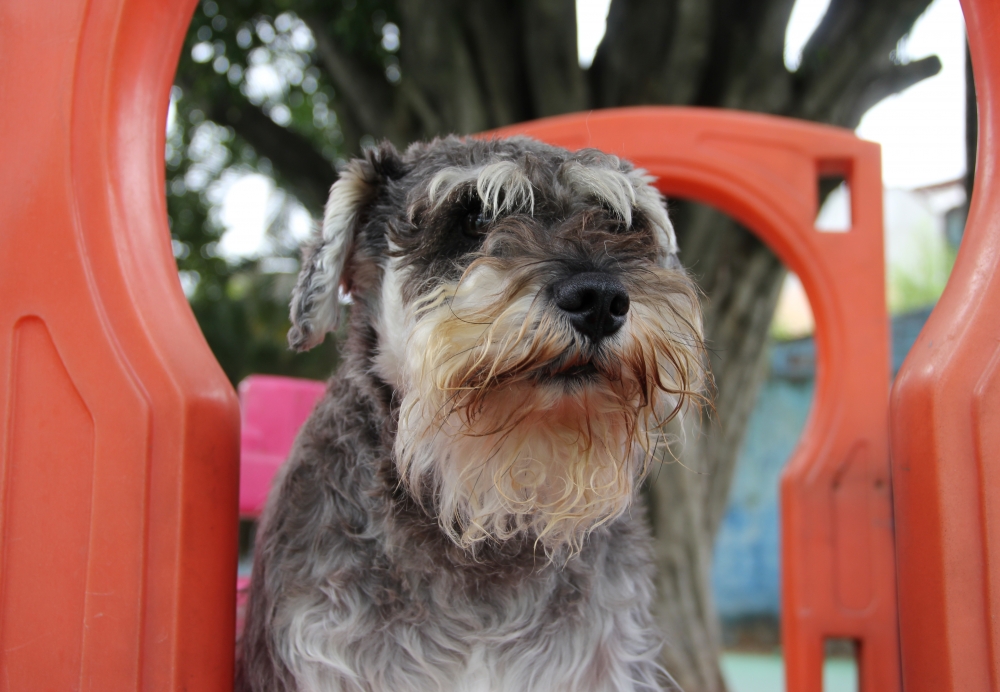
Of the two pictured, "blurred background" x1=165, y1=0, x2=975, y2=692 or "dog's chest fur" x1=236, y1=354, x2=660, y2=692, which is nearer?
"dog's chest fur" x1=236, y1=354, x2=660, y2=692

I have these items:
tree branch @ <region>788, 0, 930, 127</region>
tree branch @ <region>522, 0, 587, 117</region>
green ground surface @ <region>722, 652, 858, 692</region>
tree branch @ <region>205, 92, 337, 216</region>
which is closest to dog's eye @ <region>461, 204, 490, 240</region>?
tree branch @ <region>522, 0, 587, 117</region>

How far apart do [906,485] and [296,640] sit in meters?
1.68

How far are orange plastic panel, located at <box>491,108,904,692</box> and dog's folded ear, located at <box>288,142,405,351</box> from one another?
119 centimetres

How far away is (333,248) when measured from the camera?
2375mm

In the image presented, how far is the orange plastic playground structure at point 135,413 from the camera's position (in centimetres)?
188

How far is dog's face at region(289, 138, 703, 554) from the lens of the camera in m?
1.84

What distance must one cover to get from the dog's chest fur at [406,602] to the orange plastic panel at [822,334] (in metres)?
1.03

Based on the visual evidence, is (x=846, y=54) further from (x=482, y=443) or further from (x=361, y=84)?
(x=482, y=443)

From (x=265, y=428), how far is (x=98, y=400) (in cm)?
241

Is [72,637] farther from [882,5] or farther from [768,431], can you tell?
[768,431]

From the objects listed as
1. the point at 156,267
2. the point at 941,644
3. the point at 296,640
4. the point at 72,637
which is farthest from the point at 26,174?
the point at 941,644

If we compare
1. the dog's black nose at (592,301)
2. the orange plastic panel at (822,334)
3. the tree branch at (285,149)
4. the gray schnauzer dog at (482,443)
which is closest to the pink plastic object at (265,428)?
the gray schnauzer dog at (482,443)

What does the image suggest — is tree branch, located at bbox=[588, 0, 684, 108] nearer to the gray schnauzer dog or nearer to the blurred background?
the blurred background

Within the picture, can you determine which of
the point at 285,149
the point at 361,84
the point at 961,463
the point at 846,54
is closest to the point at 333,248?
the point at 961,463
